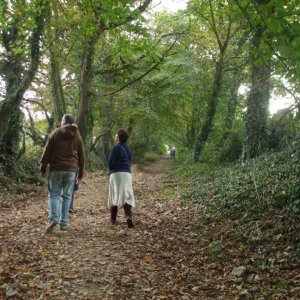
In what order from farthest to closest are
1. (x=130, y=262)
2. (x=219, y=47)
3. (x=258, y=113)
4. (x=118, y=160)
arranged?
(x=219, y=47), (x=258, y=113), (x=118, y=160), (x=130, y=262)

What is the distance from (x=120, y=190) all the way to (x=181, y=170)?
11.2 metres

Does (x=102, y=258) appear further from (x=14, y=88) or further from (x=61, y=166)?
(x=14, y=88)

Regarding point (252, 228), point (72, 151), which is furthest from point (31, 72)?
point (252, 228)

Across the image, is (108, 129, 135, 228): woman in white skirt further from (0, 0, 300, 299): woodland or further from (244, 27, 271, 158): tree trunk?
(244, 27, 271, 158): tree trunk

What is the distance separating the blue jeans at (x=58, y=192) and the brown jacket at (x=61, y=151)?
13cm

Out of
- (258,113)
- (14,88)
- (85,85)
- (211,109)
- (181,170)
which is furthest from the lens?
(211,109)

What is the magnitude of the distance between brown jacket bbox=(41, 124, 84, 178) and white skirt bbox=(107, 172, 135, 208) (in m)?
0.96

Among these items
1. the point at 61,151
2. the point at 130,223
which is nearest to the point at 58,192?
the point at 61,151

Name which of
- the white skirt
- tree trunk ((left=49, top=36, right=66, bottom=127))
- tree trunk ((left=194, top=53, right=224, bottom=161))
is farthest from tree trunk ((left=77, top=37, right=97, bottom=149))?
the white skirt

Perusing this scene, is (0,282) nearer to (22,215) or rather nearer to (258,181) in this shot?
(22,215)

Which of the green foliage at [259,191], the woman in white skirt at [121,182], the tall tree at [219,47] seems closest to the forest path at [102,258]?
the woman in white skirt at [121,182]

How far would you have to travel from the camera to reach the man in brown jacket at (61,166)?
726 cm

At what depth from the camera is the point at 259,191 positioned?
840 centimetres

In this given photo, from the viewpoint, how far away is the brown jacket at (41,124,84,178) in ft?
23.9
